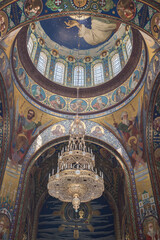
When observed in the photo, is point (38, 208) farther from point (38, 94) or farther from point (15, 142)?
point (38, 94)

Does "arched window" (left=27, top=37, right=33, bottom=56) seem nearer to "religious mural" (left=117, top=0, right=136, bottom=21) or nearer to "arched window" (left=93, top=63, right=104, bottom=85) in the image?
"arched window" (left=93, top=63, right=104, bottom=85)

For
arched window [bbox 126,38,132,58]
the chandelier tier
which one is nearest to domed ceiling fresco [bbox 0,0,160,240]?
arched window [bbox 126,38,132,58]

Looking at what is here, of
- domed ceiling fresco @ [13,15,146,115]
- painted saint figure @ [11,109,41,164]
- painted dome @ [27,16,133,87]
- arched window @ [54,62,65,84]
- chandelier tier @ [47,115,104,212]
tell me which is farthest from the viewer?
arched window @ [54,62,65,84]

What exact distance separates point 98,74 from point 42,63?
3454mm

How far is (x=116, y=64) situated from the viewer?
1344 cm

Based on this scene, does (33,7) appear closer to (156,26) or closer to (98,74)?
(156,26)

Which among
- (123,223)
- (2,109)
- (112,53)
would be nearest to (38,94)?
(2,109)

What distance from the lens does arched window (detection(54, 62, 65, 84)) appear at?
1377 centimetres

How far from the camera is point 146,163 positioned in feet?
34.9

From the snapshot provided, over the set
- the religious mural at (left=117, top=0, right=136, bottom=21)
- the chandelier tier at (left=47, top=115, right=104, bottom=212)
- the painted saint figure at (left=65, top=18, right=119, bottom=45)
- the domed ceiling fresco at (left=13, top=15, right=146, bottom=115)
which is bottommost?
the chandelier tier at (left=47, top=115, right=104, bottom=212)

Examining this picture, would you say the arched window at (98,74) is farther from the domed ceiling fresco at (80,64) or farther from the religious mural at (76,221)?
the religious mural at (76,221)

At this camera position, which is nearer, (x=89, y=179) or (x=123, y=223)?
(x=89, y=179)

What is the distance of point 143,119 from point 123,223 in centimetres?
632

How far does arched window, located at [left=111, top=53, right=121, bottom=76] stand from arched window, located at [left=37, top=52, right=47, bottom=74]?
408 centimetres
